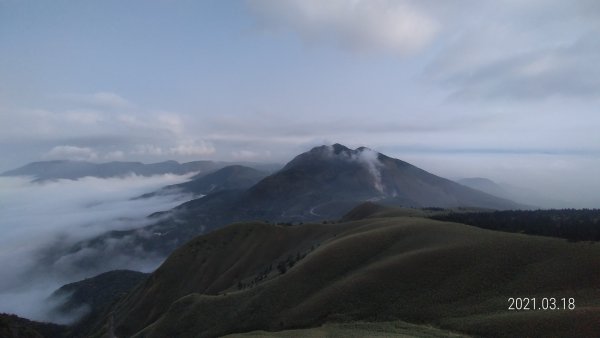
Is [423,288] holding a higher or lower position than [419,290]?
higher

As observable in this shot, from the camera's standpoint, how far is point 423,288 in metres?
62.8

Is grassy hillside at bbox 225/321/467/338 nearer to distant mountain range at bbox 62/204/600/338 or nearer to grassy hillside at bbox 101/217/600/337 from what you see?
distant mountain range at bbox 62/204/600/338

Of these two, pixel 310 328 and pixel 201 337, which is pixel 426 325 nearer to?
pixel 310 328

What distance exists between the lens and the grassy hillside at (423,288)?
49.9 metres

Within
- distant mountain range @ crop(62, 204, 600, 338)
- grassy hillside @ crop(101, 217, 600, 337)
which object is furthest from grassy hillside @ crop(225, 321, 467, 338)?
grassy hillside @ crop(101, 217, 600, 337)

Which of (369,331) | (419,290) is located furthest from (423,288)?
(369,331)

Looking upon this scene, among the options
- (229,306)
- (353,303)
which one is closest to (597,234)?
(353,303)

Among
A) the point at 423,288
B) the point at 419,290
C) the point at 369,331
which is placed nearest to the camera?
the point at 369,331

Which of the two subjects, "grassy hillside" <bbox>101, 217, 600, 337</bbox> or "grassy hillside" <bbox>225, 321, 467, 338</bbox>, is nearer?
"grassy hillside" <bbox>225, 321, 467, 338</bbox>

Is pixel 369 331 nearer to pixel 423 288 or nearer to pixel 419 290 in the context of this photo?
pixel 419 290

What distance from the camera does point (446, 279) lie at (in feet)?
210

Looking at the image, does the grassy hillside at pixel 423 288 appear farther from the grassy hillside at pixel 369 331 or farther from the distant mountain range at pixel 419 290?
the grassy hillside at pixel 369 331

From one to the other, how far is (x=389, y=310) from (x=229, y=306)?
1471 inches

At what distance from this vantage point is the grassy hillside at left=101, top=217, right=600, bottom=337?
49934mm
